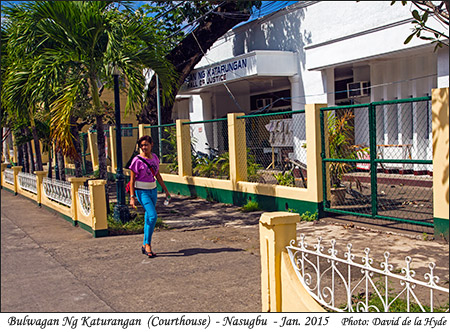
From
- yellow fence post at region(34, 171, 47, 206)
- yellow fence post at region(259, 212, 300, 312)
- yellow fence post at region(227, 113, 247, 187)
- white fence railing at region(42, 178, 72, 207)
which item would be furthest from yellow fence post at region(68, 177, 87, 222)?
yellow fence post at region(259, 212, 300, 312)

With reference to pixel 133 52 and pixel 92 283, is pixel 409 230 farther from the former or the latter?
pixel 133 52

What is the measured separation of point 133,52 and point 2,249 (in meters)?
4.33

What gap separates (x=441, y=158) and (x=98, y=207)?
5446 millimetres

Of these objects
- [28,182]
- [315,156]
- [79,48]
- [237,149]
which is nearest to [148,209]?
[315,156]

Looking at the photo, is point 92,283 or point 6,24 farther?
point 6,24

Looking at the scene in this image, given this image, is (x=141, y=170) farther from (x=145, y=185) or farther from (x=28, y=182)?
(x=28, y=182)

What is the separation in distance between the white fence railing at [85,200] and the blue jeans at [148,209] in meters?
1.84

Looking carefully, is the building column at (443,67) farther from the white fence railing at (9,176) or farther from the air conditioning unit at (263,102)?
the white fence railing at (9,176)

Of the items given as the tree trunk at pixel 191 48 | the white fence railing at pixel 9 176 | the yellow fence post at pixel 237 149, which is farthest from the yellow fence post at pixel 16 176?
the yellow fence post at pixel 237 149

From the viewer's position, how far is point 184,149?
1363 cm

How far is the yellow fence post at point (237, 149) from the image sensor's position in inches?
446

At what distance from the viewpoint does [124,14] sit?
10.3 meters

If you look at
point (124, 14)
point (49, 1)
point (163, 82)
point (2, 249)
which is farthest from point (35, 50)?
point (2, 249)

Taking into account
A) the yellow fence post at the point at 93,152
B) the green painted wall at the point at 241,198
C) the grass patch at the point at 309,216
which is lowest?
the grass patch at the point at 309,216
